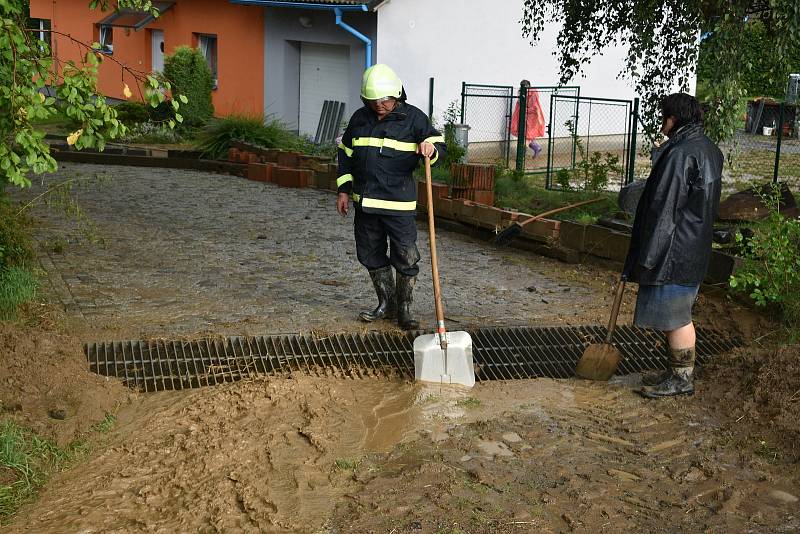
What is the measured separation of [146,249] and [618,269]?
189 inches

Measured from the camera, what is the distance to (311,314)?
7.81 metres

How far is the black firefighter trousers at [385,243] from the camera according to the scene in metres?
7.27

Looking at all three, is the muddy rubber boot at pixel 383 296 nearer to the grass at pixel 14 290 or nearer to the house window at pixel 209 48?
the grass at pixel 14 290

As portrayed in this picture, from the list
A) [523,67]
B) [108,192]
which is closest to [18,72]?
[108,192]

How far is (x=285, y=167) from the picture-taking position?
16.1 meters

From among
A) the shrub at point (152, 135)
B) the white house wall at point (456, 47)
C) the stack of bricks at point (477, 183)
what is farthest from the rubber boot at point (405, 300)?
the shrub at point (152, 135)

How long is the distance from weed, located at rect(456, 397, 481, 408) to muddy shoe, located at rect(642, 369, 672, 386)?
3.89 feet

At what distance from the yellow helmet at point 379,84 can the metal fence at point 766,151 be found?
7271mm

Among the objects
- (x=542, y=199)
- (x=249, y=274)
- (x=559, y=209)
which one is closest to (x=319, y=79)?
(x=542, y=199)

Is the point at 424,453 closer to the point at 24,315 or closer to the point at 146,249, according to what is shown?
the point at 24,315

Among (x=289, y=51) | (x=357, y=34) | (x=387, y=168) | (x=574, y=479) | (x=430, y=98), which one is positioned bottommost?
(x=574, y=479)

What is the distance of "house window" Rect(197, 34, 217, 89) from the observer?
25612mm

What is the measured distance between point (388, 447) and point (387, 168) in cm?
243

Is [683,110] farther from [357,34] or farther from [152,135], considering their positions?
[152,135]
